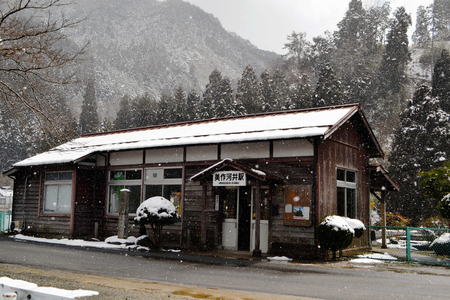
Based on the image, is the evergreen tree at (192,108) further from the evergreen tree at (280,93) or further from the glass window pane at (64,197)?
the glass window pane at (64,197)

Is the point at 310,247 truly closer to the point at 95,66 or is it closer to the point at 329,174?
the point at 329,174

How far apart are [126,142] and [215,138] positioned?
5146 mm

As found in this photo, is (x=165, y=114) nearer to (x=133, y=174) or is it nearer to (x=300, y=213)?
(x=133, y=174)

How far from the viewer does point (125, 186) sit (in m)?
18.6

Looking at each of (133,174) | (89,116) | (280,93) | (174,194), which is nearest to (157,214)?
(174,194)

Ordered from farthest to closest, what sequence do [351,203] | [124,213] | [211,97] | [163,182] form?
[211,97] → [163,182] → [124,213] → [351,203]

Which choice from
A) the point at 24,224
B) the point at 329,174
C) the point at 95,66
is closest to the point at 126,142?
the point at 24,224

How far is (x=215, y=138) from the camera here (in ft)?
51.8

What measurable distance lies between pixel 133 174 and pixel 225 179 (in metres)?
5.49

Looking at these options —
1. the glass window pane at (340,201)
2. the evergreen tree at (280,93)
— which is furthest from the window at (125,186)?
the evergreen tree at (280,93)

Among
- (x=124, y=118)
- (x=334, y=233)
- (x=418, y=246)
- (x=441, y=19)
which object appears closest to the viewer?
(x=334, y=233)

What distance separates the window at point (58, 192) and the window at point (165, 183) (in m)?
4.06

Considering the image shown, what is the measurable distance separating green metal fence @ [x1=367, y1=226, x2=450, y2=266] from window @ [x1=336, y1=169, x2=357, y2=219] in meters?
1.05

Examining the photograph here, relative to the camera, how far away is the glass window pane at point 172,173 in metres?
17.1
